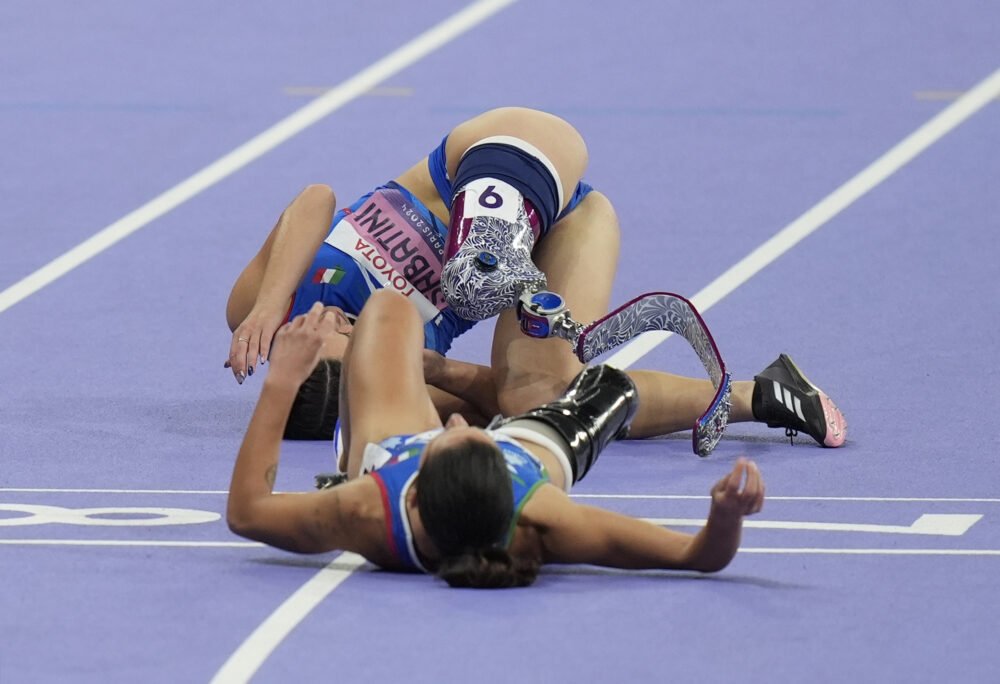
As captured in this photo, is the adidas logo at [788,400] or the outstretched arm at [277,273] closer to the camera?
the outstretched arm at [277,273]

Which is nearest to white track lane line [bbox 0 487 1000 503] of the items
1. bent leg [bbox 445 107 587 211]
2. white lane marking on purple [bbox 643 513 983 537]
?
white lane marking on purple [bbox 643 513 983 537]

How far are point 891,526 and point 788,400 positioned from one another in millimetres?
1015

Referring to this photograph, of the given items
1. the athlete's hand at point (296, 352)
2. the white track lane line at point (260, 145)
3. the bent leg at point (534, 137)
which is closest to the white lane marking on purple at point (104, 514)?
the athlete's hand at point (296, 352)

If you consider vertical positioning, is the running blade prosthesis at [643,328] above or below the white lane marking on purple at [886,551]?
above

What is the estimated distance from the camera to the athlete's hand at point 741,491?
429 cm

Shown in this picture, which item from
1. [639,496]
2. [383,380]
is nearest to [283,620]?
[383,380]

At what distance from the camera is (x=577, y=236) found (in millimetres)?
6383

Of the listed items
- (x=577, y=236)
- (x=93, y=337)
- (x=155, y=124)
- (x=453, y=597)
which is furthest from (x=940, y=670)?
(x=155, y=124)

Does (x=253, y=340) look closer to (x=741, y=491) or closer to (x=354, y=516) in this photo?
(x=354, y=516)

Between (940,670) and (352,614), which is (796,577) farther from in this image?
(352,614)

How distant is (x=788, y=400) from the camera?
609 centimetres

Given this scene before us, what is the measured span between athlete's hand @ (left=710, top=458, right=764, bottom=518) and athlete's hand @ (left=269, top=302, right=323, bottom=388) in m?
1.03

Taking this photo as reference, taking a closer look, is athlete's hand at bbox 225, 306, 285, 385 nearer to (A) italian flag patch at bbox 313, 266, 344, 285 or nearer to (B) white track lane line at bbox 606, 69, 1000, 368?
(A) italian flag patch at bbox 313, 266, 344, 285

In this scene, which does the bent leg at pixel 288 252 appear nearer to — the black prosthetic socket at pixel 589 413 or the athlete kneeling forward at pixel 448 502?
the black prosthetic socket at pixel 589 413
